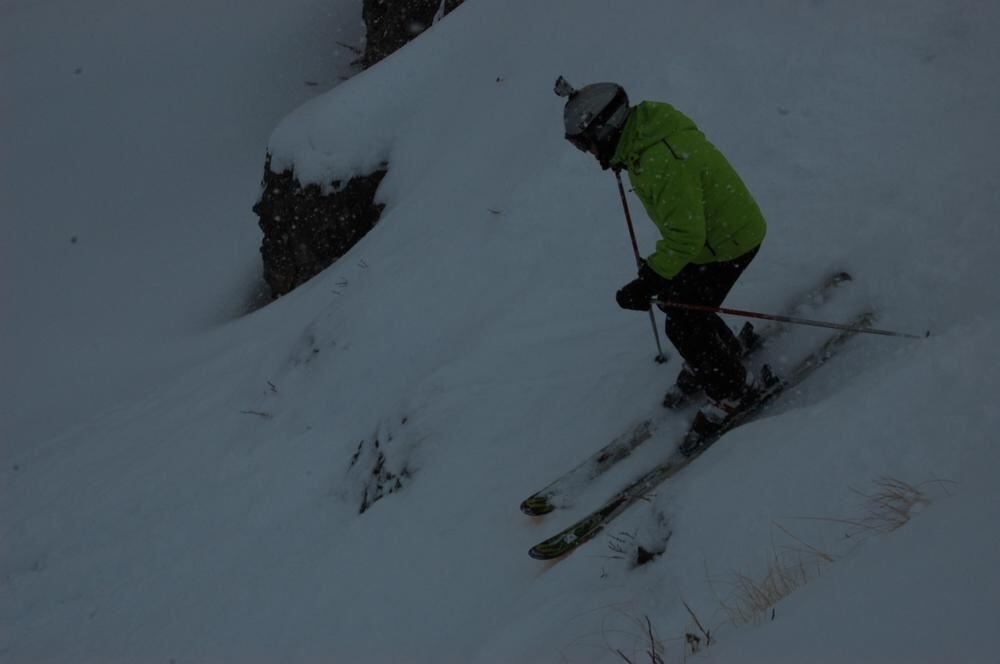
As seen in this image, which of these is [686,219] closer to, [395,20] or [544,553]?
[544,553]

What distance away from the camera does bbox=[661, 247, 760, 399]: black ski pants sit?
4340 mm

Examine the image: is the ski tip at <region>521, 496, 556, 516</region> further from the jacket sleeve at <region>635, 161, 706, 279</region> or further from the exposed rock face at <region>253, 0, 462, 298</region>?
the exposed rock face at <region>253, 0, 462, 298</region>

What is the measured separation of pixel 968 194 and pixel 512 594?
4806 mm

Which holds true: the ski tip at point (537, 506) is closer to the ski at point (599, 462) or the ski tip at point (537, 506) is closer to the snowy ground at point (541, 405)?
the ski at point (599, 462)

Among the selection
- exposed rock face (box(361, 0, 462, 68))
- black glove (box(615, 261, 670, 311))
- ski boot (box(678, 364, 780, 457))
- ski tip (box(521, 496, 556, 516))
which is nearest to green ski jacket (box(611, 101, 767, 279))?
black glove (box(615, 261, 670, 311))

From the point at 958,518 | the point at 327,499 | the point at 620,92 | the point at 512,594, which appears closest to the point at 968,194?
the point at 620,92

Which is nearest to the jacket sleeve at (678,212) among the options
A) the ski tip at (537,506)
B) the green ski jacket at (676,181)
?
the green ski jacket at (676,181)

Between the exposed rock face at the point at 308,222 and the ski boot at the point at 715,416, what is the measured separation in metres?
8.97

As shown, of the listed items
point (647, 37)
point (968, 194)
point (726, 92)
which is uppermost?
point (647, 37)

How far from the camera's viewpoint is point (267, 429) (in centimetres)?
851

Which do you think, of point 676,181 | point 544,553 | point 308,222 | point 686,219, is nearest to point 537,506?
point 544,553

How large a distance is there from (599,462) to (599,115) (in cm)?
232

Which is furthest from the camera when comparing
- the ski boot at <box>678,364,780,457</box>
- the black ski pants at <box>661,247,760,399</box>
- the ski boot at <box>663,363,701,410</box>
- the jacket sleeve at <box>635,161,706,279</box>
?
the ski boot at <box>663,363,701,410</box>

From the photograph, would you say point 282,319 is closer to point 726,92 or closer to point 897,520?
point 726,92
